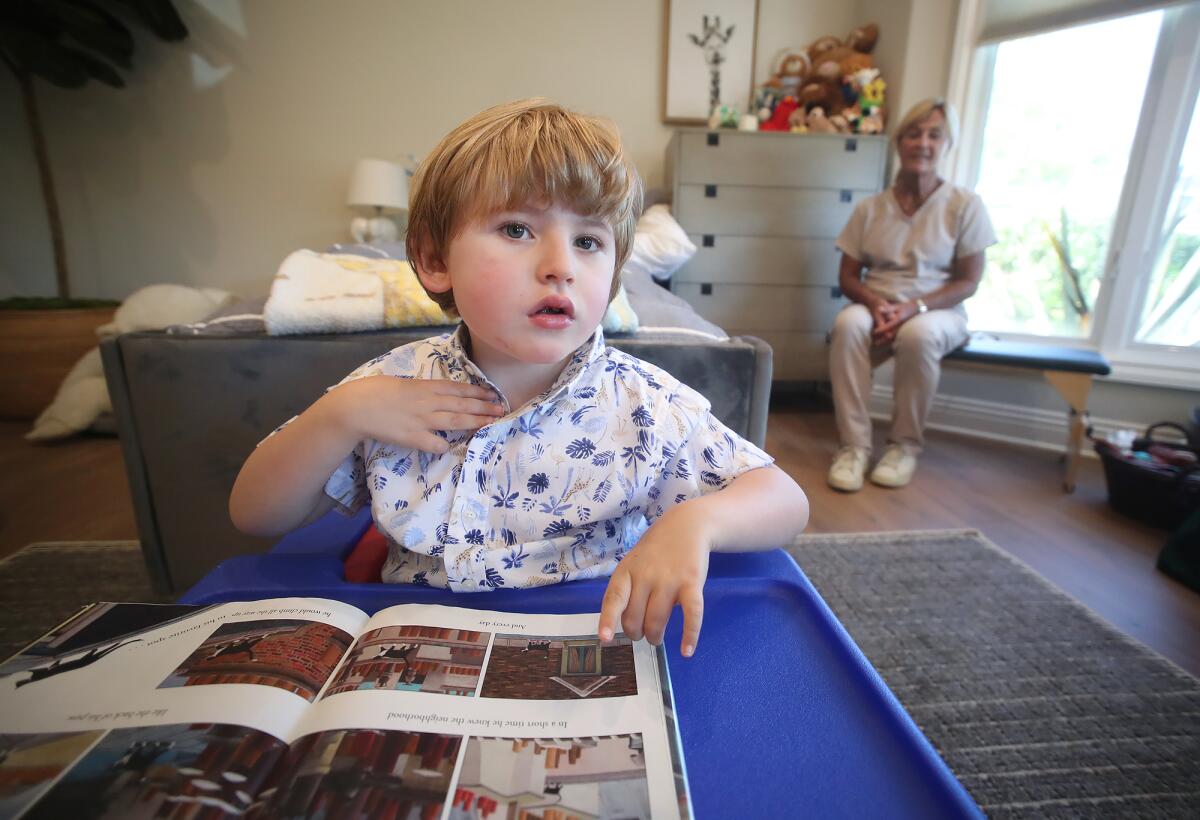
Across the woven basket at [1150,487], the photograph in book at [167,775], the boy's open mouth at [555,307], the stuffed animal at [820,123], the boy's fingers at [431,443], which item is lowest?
the woven basket at [1150,487]

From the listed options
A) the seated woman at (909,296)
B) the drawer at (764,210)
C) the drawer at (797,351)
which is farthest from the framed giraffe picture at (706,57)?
the drawer at (797,351)

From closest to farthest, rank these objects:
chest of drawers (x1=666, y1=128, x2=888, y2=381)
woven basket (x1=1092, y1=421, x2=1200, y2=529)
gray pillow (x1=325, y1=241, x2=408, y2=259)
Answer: woven basket (x1=1092, y1=421, x2=1200, y2=529)
gray pillow (x1=325, y1=241, x2=408, y2=259)
chest of drawers (x1=666, y1=128, x2=888, y2=381)

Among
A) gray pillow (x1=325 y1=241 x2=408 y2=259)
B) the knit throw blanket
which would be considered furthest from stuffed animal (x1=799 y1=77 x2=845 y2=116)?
the knit throw blanket

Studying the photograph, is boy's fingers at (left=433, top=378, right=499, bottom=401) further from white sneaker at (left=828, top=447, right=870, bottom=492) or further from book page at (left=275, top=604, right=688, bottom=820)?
white sneaker at (left=828, top=447, right=870, bottom=492)

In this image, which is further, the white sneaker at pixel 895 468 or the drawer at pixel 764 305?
the drawer at pixel 764 305

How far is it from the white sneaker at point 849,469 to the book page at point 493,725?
1.51m

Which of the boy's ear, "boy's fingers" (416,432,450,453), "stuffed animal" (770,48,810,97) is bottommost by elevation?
"boy's fingers" (416,432,450,453)

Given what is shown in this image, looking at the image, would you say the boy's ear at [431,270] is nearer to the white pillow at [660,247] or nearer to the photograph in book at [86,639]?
the photograph in book at [86,639]

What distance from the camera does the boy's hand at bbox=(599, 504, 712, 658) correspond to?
381 mm

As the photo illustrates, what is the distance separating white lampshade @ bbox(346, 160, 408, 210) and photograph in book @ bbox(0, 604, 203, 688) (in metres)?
2.37

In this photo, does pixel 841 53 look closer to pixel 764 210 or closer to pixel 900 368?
pixel 764 210

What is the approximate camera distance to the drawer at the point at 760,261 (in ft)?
7.94

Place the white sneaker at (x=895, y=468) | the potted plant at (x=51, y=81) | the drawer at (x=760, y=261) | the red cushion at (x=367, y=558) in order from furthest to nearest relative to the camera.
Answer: the drawer at (x=760, y=261) → the potted plant at (x=51, y=81) → the white sneaker at (x=895, y=468) → the red cushion at (x=367, y=558)

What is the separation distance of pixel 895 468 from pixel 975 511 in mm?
251
